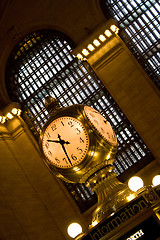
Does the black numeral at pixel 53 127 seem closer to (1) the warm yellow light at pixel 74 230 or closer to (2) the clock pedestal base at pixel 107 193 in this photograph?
(2) the clock pedestal base at pixel 107 193

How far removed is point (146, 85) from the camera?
10477 mm

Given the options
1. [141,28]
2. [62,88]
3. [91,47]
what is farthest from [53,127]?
[62,88]

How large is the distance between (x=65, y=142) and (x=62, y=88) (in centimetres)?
1080

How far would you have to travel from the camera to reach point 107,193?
169 centimetres

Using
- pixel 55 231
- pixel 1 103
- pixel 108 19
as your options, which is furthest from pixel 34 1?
pixel 55 231

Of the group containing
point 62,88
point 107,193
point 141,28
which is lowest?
point 107,193

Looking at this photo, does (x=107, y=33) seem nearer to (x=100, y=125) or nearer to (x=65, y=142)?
(x=100, y=125)

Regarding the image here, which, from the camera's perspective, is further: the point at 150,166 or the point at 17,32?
the point at 17,32

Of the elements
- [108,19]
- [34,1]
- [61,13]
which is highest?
[34,1]

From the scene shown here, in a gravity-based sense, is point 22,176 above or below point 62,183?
above

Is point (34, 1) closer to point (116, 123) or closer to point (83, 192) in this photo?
point (116, 123)

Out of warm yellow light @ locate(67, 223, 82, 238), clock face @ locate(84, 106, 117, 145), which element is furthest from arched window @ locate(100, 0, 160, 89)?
clock face @ locate(84, 106, 117, 145)

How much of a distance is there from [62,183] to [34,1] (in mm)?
6466

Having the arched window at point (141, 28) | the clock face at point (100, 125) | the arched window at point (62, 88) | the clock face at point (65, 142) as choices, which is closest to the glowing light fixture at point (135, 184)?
the clock face at point (100, 125)
